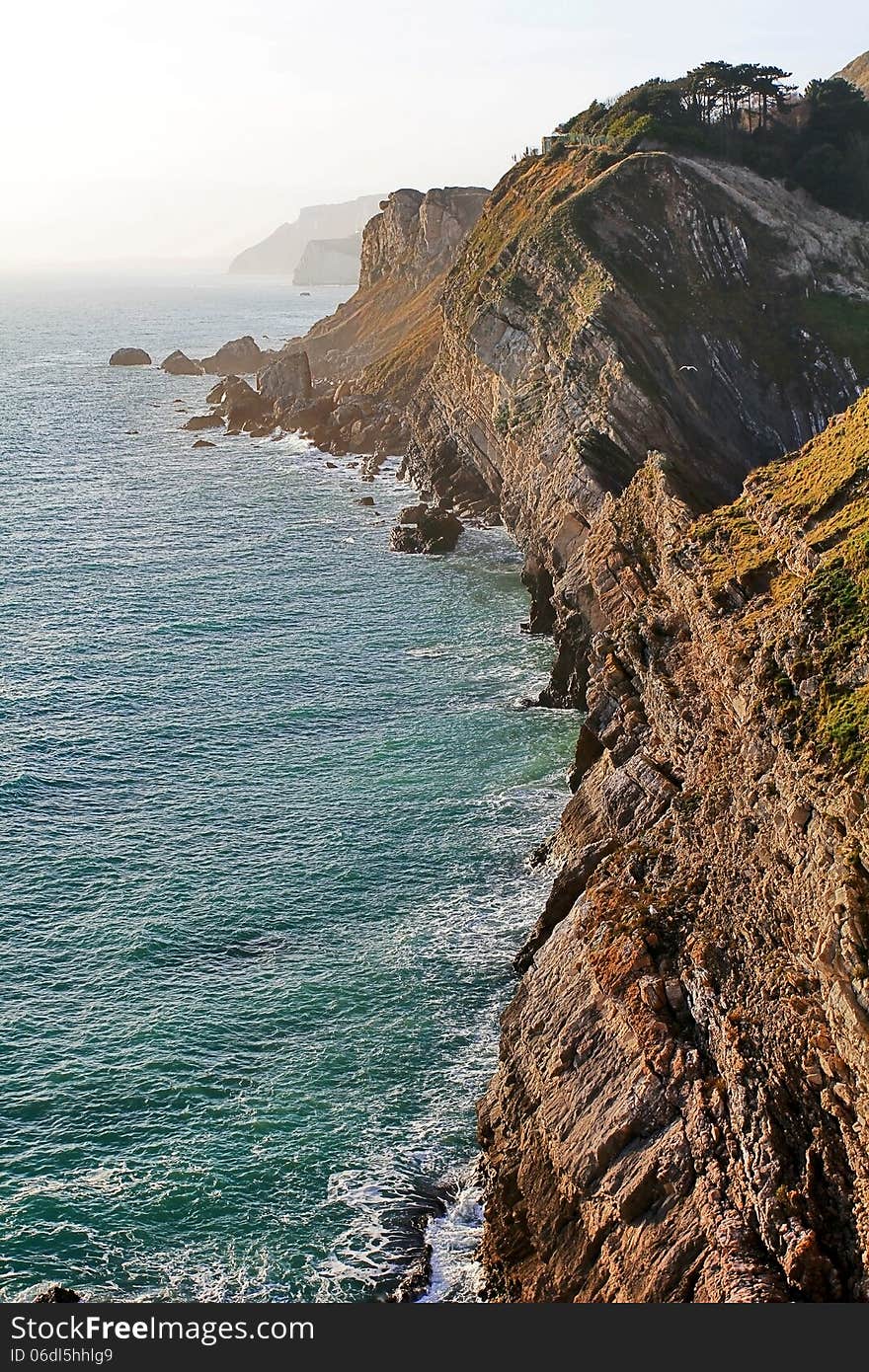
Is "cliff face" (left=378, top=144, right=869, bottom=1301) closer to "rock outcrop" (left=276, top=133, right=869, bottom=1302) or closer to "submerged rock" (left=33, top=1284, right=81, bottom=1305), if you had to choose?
"rock outcrop" (left=276, top=133, right=869, bottom=1302)

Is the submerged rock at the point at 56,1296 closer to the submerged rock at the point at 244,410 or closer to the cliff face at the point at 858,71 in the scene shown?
the submerged rock at the point at 244,410

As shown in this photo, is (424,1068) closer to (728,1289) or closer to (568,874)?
(568,874)

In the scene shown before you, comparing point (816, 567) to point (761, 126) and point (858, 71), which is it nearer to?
point (761, 126)

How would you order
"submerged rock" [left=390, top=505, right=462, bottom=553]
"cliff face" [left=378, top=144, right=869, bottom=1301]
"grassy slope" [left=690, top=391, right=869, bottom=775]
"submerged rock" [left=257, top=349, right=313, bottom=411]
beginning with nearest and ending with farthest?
"cliff face" [left=378, top=144, right=869, bottom=1301] < "grassy slope" [left=690, top=391, right=869, bottom=775] < "submerged rock" [left=390, top=505, right=462, bottom=553] < "submerged rock" [left=257, top=349, right=313, bottom=411]

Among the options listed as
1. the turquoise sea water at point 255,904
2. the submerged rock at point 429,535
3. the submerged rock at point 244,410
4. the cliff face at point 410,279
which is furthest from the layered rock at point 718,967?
the cliff face at point 410,279

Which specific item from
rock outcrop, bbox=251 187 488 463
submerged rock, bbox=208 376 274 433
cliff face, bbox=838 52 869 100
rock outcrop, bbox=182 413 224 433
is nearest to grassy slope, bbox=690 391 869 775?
rock outcrop, bbox=251 187 488 463

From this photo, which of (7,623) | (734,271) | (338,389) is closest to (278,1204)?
(7,623)

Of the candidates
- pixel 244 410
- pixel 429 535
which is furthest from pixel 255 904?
pixel 244 410
